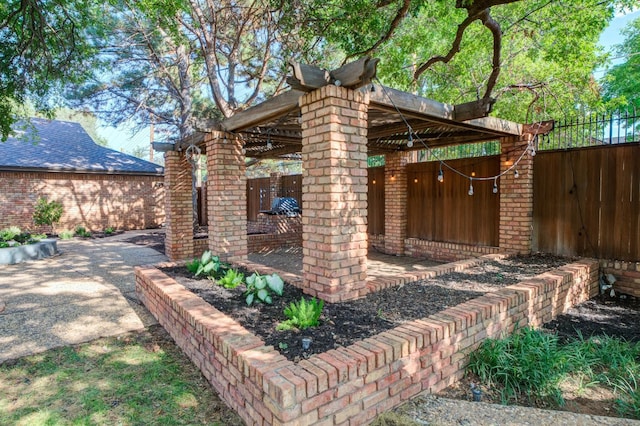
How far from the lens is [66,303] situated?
5168 mm

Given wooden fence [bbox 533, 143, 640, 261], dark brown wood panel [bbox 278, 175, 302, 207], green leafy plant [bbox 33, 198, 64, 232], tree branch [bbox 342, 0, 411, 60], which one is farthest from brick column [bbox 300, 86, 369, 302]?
green leafy plant [bbox 33, 198, 64, 232]

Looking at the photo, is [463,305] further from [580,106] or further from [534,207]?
[580,106]

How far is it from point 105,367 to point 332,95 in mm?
3415

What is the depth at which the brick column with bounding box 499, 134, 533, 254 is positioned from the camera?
6309 millimetres

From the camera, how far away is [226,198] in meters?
5.88

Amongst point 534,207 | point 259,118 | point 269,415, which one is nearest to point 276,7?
point 259,118

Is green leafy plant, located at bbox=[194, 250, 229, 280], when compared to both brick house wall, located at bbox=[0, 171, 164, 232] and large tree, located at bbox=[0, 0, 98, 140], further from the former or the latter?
brick house wall, located at bbox=[0, 171, 164, 232]

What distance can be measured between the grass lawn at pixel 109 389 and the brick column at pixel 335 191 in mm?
1511

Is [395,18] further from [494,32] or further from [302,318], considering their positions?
[302,318]

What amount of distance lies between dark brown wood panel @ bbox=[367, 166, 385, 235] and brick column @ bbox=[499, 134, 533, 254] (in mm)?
3362

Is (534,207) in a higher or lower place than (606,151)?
lower

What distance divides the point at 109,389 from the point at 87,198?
1361cm

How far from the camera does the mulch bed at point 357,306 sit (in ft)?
9.23

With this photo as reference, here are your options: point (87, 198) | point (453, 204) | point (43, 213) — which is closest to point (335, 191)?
point (453, 204)
